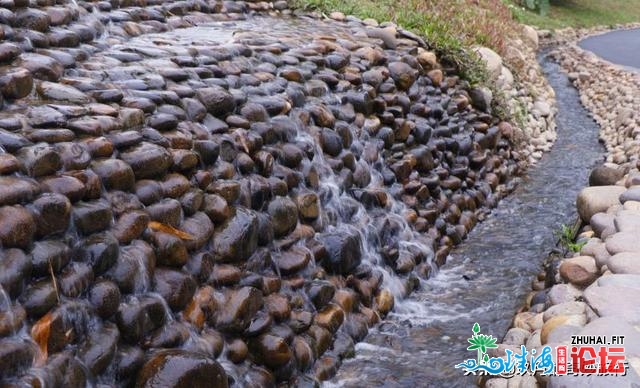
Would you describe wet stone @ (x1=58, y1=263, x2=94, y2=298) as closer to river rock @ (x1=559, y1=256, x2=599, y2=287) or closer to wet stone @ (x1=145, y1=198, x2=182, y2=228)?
wet stone @ (x1=145, y1=198, x2=182, y2=228)

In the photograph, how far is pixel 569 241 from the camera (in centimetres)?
565

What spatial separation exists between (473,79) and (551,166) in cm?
160

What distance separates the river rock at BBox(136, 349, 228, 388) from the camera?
3139 mm

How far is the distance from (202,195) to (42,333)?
132cm

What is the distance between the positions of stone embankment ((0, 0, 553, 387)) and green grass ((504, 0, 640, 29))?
14288 millimetres

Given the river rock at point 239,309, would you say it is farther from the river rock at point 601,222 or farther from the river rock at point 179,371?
the river rock at point 601,222

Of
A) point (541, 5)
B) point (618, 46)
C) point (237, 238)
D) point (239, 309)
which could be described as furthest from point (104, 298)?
point (541, 5)

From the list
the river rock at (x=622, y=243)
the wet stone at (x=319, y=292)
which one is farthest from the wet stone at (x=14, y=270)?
the river rock at (x=622, y=243)

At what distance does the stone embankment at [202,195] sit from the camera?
3.15 m

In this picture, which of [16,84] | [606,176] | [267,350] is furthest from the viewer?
[606,176]

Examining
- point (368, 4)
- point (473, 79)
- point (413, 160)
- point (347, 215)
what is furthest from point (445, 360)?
point (368, 4)

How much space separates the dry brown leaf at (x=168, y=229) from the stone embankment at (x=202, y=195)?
1 cm

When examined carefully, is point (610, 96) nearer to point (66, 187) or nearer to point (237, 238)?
point (237, 238)

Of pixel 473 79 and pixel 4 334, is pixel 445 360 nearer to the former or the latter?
pixel 4 334
